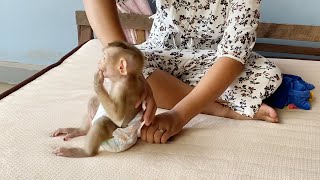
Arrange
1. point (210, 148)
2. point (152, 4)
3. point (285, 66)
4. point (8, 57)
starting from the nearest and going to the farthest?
point (210, 148) < point (285, 66) < point (152, 4) < point (8, 57)

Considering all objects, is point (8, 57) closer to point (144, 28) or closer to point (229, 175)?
point (144, 28)

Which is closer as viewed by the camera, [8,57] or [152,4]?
[152,4]

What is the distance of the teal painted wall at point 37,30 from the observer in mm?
2113

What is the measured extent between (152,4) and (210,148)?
0.96 meters

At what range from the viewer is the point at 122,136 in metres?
0.97

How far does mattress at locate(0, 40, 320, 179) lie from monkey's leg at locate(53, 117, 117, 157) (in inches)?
0.6

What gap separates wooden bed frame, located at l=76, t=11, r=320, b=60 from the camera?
5.39 feet

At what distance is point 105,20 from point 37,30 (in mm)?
1043

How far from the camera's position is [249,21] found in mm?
1191

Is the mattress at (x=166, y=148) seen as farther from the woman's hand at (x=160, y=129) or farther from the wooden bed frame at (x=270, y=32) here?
the wooden bed frame at (x=270, y=32)

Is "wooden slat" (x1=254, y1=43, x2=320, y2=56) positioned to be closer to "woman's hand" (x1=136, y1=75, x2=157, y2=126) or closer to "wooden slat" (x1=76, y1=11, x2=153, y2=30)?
"wooden slat" (x1=76, y1=11, x2=153, y2=30)

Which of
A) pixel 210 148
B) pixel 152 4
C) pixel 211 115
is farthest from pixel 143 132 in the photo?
pixel 152 4

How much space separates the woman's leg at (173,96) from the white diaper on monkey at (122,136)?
0.77ft

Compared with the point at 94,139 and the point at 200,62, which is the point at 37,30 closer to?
the point at 200,62
